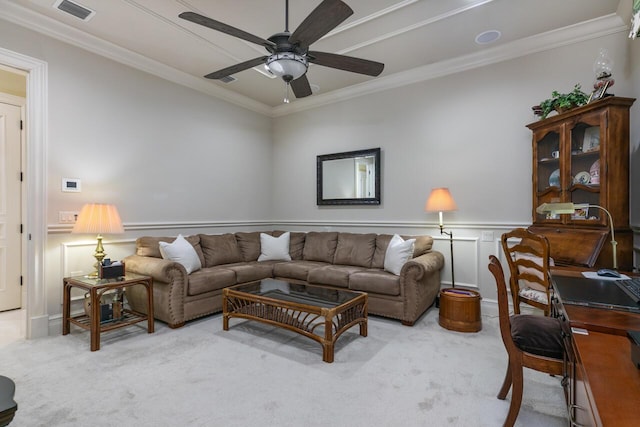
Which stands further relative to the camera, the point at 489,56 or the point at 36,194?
the point at 489,56

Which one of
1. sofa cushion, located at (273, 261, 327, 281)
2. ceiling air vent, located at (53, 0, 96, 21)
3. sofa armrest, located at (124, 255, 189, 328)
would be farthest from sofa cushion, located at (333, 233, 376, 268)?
ceiling air vent, located at (53, 0, 96, 21)

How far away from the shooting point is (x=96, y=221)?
293cm

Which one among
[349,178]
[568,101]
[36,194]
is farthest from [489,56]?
[36,194]

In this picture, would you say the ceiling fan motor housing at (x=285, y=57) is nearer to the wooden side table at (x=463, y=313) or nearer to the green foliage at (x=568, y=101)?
the green foliage at (x=568, y=101)

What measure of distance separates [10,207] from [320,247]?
12.3ft

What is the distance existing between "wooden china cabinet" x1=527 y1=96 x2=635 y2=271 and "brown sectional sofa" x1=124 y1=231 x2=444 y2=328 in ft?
3.95

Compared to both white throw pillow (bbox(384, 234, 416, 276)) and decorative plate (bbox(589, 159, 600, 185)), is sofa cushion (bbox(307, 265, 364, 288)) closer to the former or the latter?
white throw pillow (bbox(384, 234, 416, 276))

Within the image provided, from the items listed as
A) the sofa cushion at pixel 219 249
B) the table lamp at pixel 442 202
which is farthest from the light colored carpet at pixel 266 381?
the table lamp at pixel 442 202

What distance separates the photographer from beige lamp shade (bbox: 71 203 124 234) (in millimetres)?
2908

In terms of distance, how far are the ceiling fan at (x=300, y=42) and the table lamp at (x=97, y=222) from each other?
64.8 inches

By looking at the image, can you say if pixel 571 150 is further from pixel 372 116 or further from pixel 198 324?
pixel 198 324

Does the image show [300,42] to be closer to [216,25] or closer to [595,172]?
[216,25]

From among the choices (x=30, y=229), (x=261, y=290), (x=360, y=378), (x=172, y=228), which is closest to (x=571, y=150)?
(x=360, y=378)

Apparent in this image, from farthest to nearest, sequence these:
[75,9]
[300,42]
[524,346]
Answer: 1. [75,9]
2. [300,42]
3. [524,346]
